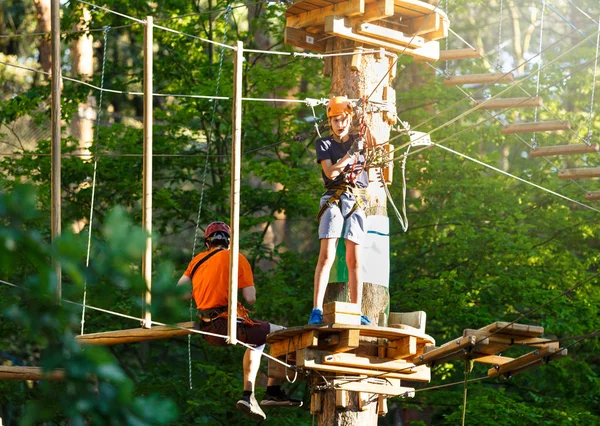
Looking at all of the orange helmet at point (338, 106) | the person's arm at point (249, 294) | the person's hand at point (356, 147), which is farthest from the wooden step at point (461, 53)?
the person's arm at point (249, 294)

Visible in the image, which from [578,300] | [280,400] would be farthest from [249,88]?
[280,400]

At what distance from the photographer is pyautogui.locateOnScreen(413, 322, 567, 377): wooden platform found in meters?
7.49

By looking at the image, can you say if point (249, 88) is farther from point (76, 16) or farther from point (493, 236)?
point (493, 236)

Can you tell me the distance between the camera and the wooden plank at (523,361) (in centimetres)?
775

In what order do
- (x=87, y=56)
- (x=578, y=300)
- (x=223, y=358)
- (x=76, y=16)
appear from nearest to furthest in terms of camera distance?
1. (x=578, y=300)
2. (x=223, y=358)
3. (x=76, y=16)
4. (x=87, y=56)

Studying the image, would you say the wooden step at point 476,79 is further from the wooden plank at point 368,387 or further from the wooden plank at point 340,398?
the wooden plank at point 340,398

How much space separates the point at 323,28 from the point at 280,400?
282 centimetres

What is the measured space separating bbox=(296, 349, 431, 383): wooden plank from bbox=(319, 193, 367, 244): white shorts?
79 centimetres

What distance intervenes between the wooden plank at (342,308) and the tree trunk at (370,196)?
572 millimetres

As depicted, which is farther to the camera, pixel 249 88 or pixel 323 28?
pixel 249 88

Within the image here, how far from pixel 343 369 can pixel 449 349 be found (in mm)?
796

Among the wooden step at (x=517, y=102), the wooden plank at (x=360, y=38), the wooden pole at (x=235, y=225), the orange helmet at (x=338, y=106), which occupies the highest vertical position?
the wooden plank at (x=360, y=38)

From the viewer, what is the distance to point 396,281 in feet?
48.2

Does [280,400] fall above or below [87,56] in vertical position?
below
